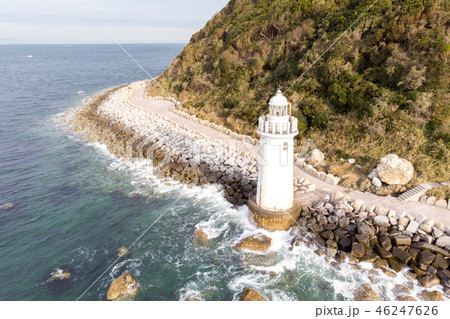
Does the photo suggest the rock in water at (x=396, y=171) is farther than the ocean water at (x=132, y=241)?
Yes

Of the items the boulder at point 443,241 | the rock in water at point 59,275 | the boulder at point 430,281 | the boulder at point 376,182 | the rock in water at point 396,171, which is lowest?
the rock in water at point 59,275

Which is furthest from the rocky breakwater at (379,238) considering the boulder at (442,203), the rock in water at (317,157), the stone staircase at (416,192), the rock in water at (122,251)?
the rock in water at (122,251)

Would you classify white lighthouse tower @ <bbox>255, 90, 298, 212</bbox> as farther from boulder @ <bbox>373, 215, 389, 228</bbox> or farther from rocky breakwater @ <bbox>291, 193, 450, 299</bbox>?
boulder @ <bbox>373, 215, 389, 228</bbox>

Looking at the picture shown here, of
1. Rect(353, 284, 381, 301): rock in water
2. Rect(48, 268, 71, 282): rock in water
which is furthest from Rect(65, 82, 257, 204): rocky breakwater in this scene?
Rect(48, 268, 71, 282): rock in water


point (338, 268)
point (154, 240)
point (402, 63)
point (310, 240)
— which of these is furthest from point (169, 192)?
point (402, 63)

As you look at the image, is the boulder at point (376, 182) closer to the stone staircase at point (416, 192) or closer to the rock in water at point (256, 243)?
the stone staircase at point (416, 192)

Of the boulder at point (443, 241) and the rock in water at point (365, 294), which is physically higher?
the boulder at point (443, 241)

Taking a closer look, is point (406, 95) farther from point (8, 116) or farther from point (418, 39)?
point (8, 116)

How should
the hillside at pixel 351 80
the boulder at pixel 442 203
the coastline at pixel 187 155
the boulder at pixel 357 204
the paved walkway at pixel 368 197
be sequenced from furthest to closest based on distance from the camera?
1. the hillside at pixel 351 80
2. the boulder at pixel 357 204
3. the coastline at pixel 187 155
4. the boulder at pixel 442 203
5. the paved walkway at pixel 368 197
